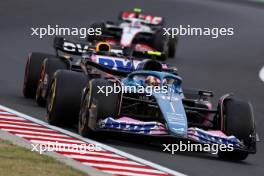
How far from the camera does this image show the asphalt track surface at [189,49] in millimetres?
14031

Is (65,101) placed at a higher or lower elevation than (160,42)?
lower

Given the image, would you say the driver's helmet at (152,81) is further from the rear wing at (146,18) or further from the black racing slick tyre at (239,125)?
the rear wing at (146,18)

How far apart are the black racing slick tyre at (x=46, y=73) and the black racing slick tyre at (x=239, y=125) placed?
13.4 ft

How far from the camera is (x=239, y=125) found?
47.7ft

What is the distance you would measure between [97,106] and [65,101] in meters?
1.20

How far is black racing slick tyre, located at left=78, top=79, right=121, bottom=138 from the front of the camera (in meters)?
14.1

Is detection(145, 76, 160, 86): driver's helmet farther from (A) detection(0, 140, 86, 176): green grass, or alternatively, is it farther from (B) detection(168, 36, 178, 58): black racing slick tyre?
(B) detection(168, 36, 178, 58): black racing slick tyre

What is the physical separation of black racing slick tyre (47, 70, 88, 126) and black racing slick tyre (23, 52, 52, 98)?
3.36 m

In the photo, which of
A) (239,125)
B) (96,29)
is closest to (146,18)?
(96,29)

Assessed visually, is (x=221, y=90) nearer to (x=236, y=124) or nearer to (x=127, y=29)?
(x=127, y=29)

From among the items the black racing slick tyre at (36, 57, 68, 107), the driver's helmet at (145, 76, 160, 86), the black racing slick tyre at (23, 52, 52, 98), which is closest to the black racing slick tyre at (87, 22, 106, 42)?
the black racing slick tyre at (23, 52, 52, 98)

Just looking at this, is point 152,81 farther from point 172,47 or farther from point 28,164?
point 172,47

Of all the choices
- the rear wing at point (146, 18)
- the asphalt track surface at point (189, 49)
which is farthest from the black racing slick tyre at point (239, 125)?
the rear wing at point (146, 18)

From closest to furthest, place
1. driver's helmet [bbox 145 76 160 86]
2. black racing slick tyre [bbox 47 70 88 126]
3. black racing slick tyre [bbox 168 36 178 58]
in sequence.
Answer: black racing slick tyre [bbox 47 70 88 126] < driver's helmet [bbox 145 76 160 86] < black racing slick tyre [bbox 168 36 178 58]
